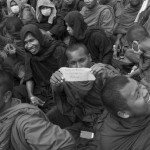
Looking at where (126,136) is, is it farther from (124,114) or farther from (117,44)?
(117,44)

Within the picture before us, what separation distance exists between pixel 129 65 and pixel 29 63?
1.37 metres

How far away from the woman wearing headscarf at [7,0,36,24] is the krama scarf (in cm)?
216

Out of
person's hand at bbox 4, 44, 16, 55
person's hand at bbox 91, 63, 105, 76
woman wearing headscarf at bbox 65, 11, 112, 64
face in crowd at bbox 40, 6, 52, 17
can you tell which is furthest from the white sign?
face in crowd at bbox 40, 6, 52, 17

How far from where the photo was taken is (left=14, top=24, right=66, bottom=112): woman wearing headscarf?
319cm

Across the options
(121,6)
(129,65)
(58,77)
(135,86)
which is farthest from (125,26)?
(135,86)

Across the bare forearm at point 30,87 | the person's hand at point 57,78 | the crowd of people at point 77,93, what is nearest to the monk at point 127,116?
the crowd of people at point 77,93

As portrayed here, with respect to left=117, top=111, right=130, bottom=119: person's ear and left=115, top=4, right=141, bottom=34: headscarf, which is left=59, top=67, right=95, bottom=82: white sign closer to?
left=117, top=111, right=130, bottom=119: person's ear

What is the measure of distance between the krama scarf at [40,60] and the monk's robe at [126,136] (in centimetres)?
172

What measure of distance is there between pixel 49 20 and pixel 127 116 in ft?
11.7

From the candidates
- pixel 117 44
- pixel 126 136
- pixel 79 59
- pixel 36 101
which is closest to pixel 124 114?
pixel 126 136

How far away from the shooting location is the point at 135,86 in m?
1.68

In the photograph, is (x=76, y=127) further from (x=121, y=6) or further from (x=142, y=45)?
(x=121, y=6)

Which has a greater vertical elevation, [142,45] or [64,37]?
[142,45]

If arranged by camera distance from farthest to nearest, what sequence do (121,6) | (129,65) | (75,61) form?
(121,6)
(129,65)
(75,61)
